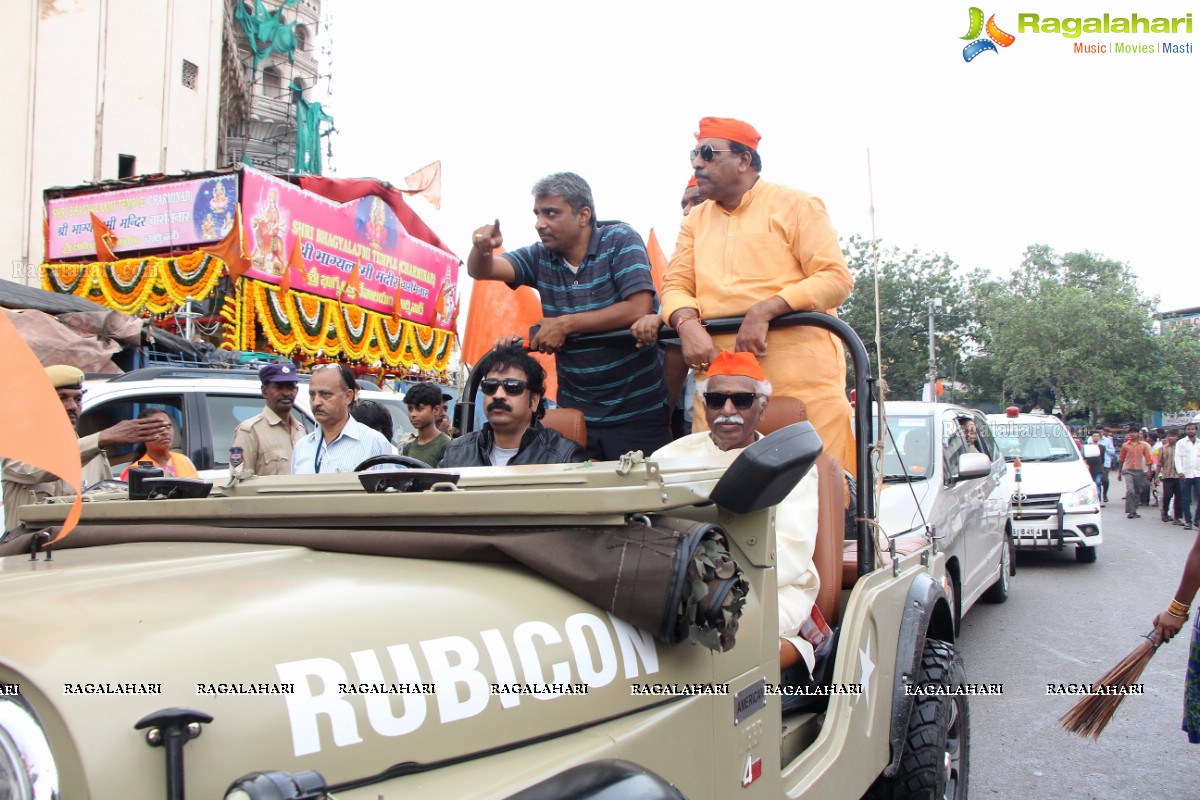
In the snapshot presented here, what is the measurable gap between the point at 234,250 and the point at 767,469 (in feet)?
41.3

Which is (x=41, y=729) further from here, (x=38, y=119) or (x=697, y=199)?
(x=38, y=119)

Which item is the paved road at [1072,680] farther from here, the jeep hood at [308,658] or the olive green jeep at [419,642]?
the jeep hood at [308,658]

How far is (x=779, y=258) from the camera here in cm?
336

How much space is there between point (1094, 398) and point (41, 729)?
140 ft

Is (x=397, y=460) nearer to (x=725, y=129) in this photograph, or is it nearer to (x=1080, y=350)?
(x=725, y=129)

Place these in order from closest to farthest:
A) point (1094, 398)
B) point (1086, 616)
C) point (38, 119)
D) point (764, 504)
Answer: point (764, 504) < point (1086, 616) < point (38, 119) < point (1094, 398)

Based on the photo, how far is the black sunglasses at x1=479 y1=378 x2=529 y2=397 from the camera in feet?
10.3

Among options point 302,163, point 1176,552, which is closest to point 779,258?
point 1176,552

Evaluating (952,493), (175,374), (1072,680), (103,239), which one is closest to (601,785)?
(1072,680)

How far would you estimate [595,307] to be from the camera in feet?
11.7

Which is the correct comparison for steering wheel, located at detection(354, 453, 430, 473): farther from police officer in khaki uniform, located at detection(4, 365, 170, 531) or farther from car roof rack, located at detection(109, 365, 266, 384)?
car roof rack, located at detection(109, 365, 266, 384)

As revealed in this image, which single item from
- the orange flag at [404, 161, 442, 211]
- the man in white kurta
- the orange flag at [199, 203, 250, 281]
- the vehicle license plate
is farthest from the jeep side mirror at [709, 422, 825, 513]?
the orange flag at [404, 161, 442, 211]

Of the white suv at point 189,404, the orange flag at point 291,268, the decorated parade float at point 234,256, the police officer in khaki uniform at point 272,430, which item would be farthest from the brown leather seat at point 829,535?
the orange flag at point 291,268

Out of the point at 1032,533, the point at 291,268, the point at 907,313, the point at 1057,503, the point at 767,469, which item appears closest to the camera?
the point at 767,469
